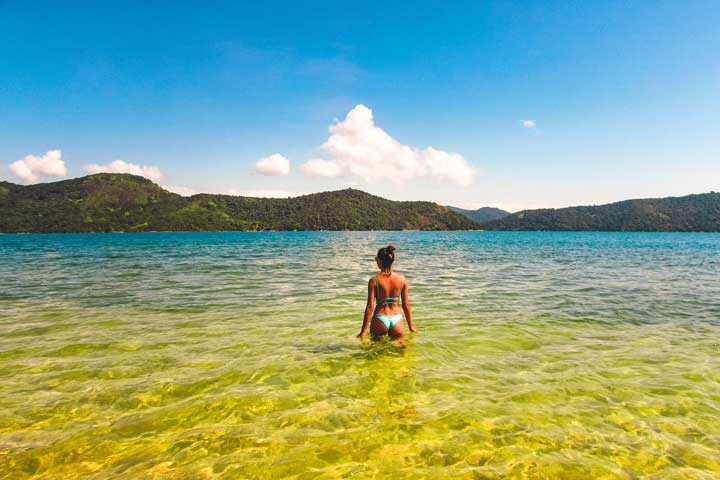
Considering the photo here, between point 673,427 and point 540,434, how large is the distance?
7.62 feet

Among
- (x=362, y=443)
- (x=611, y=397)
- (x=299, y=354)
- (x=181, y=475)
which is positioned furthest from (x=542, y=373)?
(x=181, y=475)

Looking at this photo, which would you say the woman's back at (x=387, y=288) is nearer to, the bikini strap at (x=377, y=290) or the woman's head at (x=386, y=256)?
the bikini strap at (x=377, y=290)

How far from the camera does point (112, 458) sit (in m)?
5.04

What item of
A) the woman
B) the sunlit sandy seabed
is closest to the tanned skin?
the woman

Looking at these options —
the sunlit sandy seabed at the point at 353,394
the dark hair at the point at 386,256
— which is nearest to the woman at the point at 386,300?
the dark hair at the point at 386,256

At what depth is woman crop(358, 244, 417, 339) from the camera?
9.11 meters

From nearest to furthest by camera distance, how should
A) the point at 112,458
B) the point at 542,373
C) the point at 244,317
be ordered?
the point at 112,458 < the point at 542,373 < the point at 244,317

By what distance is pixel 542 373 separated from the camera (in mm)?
8289

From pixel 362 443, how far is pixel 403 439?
639 millimetres

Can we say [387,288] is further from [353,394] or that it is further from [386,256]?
[353,394]

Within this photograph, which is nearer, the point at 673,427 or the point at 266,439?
the point at 266,439

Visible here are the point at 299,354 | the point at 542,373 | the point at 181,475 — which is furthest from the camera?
the point at 299,354

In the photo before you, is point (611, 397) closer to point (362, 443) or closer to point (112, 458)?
point (362, 443)

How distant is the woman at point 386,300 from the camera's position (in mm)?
9109
